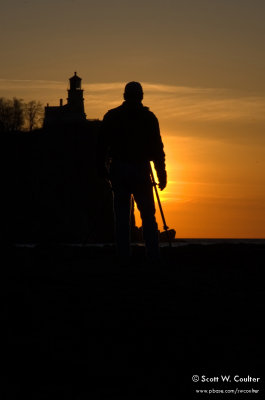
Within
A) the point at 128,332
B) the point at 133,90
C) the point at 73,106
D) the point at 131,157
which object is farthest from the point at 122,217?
the point at 73,106

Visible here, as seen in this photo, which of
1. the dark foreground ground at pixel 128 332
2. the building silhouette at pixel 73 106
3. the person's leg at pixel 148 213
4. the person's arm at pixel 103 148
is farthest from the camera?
the building silhouette at pixel 73 106

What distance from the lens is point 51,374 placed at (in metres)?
6.05

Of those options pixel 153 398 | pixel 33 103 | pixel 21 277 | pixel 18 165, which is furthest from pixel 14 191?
pixel 153 398

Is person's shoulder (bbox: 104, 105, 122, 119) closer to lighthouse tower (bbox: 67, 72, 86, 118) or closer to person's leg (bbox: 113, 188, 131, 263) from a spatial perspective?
person's leg (bbox: 113, 188, 131, 263)

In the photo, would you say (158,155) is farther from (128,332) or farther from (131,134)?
(128,332)

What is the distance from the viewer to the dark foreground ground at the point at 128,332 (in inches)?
229

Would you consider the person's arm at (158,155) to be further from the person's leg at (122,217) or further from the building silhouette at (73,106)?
the building silhouette at (73,106)

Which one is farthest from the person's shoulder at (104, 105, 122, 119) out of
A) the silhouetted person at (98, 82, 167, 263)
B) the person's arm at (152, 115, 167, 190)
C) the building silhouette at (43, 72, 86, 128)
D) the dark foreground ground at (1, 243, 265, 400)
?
the building silhouette at (43, 72, 86, 128)

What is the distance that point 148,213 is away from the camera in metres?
12.6

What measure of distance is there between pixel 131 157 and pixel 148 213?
0.75 m

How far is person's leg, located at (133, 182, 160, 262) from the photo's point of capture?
41.2 feet

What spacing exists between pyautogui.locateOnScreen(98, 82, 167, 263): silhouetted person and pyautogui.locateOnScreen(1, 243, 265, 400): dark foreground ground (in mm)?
637

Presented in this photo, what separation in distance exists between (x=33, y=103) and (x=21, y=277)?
341 ft

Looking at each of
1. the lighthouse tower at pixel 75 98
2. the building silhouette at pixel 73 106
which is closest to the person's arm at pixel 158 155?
the building silhouette at pixel 73 106
